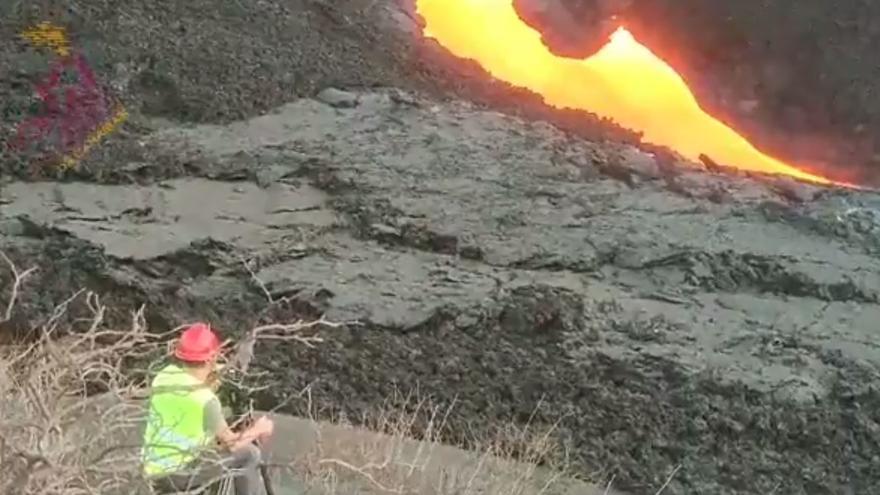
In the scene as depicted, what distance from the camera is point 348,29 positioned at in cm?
982

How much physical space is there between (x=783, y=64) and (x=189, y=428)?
9.04m

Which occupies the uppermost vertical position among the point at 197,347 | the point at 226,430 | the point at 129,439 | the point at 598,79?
the point at 598,79

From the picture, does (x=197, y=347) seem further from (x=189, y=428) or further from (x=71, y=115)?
(x=71, y=115)

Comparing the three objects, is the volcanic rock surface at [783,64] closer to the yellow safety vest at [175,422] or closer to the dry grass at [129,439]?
the dry grass at [129,439]

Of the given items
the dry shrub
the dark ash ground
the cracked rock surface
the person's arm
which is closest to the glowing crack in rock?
the dark ash ground

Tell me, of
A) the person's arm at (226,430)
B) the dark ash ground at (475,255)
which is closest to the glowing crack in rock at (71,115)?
the dark ash ground at (475,255)

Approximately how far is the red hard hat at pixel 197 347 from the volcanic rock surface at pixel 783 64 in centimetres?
774

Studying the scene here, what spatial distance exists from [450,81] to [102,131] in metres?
2.48

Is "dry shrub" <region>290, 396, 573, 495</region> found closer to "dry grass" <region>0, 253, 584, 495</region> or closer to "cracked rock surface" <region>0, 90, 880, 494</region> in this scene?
"dry grass" <region>0, 253, 584, 495</region>

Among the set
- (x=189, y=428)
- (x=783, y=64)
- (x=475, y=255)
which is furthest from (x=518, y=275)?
(x=783, y=64)

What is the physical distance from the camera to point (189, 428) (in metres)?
4.35

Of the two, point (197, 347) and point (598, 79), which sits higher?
point (598, 79)

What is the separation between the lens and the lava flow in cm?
984

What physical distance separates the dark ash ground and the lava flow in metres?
0.73
